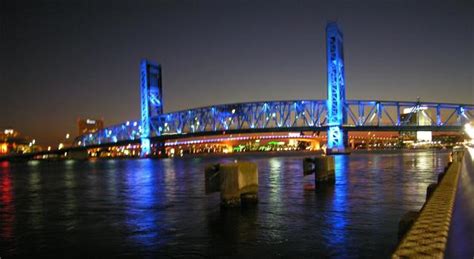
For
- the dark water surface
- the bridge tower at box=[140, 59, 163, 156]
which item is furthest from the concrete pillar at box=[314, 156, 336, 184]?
the bridge tower at box=[140, 59, 163, 156]

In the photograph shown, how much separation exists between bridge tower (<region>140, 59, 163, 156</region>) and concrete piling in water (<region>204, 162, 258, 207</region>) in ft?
442

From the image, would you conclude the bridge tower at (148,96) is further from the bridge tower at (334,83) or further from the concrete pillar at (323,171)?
the concrete pillar at (323,171)

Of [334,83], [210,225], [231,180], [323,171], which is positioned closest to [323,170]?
[323,171]

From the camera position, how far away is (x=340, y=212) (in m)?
19.2

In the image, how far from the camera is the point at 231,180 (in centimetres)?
1916

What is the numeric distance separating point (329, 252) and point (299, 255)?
2.83 feet

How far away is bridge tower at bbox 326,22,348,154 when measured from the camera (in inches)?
4614

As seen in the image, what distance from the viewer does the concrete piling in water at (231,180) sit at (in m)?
18.9

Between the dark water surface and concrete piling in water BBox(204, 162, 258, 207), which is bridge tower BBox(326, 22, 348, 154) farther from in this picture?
concrete piling in water BBox(204, 162, 258, 207)

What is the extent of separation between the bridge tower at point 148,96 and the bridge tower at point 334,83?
61.1m

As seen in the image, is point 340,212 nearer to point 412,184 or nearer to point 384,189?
point 384,189

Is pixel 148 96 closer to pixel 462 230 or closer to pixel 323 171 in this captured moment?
pixel 323 171

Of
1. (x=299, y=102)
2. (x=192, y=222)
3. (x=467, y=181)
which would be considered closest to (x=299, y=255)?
(x=192, y=222)

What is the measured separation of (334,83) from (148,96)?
6884cm
